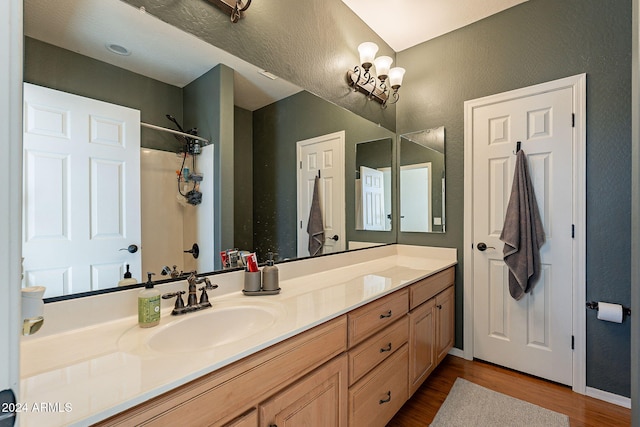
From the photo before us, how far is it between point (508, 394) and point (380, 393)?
3.63 feet

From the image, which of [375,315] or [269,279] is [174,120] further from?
[375,315]

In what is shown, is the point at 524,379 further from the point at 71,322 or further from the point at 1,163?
the point at 1,163

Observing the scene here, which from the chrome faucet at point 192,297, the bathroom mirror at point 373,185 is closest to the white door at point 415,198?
the bathroom mirror at point 373,185

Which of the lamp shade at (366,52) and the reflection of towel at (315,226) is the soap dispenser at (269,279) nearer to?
the reflection of towel at (315,226)

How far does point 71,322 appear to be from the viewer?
0.92 m

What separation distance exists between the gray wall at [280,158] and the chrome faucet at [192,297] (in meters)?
0.40

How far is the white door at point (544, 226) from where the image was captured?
1.93 meters

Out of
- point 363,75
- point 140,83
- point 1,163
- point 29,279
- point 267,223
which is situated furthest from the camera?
point 363,75

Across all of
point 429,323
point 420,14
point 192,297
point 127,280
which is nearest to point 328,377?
point 192,297

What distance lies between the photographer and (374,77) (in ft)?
7.92

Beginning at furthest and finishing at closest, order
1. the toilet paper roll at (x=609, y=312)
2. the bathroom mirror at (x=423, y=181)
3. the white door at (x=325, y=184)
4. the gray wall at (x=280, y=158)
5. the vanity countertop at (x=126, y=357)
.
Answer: the bathroom mirror at (x=423, y=181) < the white door at (x=325, y=184) < the toilet paper roll at (x=609, y=312) < the gray wall at (x=280, y=158) < the vanity countertop at (x=126, y=357)

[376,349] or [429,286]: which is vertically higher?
[429,286]

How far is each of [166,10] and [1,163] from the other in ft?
3.69

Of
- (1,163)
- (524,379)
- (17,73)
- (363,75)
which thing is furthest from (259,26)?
(524,379)
